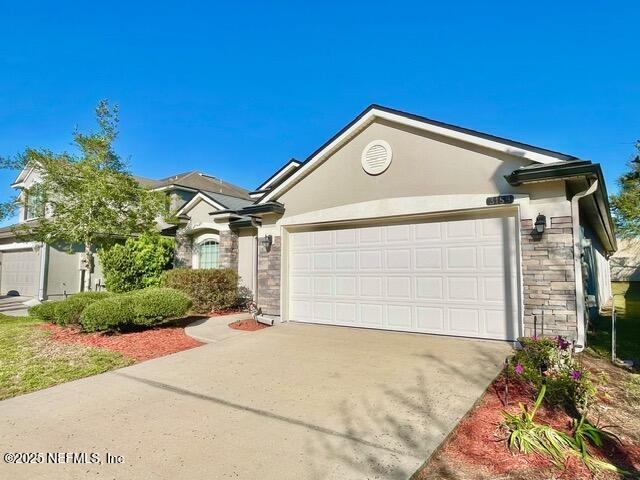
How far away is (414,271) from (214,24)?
987 cm

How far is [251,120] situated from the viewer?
18016 millimetres

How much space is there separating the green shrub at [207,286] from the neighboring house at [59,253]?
6.84 feet

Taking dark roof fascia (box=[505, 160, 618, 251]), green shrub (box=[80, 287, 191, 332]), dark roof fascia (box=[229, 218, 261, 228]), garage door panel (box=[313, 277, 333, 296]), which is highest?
dark roof fascia (box=[505, 160, 618, 251])

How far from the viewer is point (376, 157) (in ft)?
27.0

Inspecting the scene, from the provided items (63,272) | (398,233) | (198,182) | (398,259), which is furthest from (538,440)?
(198,182)

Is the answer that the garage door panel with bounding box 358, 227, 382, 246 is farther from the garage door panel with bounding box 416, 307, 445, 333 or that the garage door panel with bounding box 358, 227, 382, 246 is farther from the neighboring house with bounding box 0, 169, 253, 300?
the neighboring house with bounding box 0, 169, 253, 300

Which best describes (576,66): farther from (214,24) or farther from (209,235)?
(209,235)

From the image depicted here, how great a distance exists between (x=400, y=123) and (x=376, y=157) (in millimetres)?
892

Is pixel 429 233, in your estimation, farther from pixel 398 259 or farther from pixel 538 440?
pixel 538 440

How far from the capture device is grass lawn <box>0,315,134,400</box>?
523 centimetres

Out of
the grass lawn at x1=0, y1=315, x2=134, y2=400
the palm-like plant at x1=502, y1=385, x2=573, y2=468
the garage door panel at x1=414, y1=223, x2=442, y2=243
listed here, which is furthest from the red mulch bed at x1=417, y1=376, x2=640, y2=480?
the grass lawn at x1=0, y1=315, x2=134, y2=400

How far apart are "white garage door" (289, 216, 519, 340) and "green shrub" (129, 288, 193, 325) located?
9.37 ft

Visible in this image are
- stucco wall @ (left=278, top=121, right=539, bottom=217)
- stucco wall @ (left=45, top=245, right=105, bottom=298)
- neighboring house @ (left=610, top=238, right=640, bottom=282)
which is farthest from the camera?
neighboring house @ (left=610, top=238, right=640, bottom=282)

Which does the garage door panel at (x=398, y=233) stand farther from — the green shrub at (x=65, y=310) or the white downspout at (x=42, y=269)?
the white downspout at (x=42, y=269)
